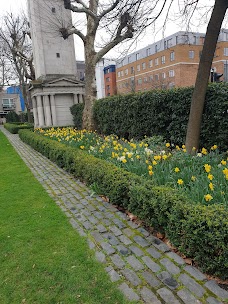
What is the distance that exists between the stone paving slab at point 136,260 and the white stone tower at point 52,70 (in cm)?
1648

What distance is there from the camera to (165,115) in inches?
287

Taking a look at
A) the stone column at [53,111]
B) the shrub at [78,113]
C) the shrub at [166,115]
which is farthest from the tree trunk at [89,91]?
the stone column at [53,111]

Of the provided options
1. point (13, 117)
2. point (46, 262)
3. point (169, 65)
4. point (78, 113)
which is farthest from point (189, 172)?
point (169, 65)

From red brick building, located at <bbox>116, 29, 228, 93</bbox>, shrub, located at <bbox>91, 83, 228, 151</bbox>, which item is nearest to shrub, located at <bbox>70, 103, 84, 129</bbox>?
shrub, located at <bbox>91, 83, 228, 151</bbox>

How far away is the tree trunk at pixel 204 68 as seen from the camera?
474cm

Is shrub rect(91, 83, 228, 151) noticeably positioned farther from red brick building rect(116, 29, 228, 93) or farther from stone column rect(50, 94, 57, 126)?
red brick building rect(116, 29, 228, 93)

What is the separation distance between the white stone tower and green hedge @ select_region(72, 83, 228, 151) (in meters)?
8.65

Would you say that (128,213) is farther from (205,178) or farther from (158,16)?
(158,16)

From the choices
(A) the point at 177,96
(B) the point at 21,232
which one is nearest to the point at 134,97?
(A) the point at 177,96

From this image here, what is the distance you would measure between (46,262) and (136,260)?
39.7 inches

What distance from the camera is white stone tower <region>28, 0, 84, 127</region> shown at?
61.7 feet

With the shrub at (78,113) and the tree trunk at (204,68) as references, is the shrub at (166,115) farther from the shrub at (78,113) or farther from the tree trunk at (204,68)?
the shrub at (78,113)

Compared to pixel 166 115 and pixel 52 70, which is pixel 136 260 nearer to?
pixel 166 115

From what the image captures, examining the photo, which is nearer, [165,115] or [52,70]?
[165,115]
